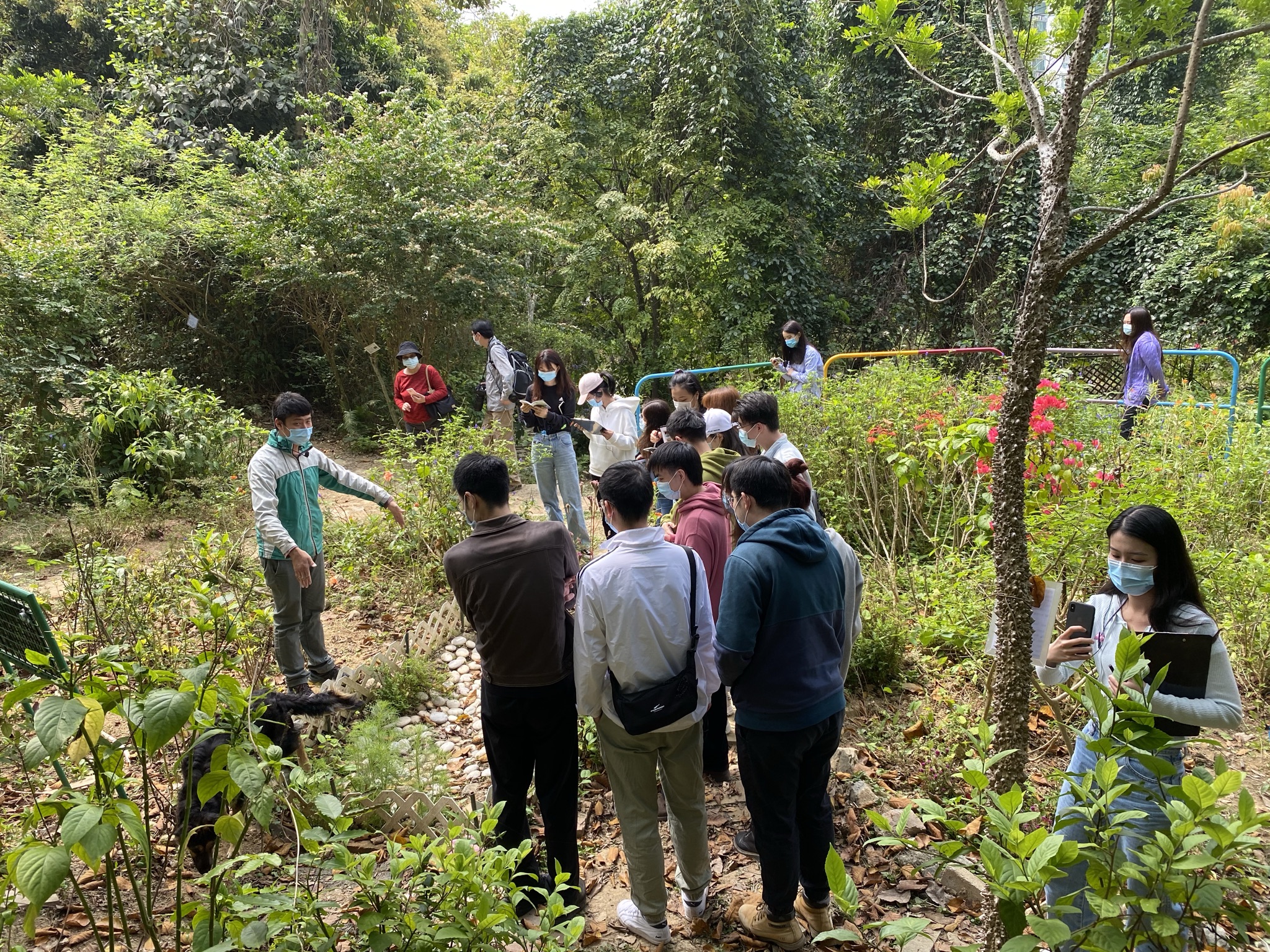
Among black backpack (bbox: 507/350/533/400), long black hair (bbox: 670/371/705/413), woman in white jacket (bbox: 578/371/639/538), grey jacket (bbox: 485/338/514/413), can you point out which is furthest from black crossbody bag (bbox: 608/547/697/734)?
grey jacket (bbox: 485/338/514/413)

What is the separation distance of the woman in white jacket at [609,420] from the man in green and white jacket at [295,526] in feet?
6.32

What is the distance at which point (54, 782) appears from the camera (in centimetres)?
366

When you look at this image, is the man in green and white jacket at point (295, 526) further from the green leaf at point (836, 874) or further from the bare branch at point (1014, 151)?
the green leaf at point (836, 874)

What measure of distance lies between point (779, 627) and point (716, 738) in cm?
129

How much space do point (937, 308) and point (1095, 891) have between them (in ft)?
46.8

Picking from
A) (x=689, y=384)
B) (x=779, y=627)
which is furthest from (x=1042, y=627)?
(x=689, y=384)

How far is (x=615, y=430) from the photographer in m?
5.95

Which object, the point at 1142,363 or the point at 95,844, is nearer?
the point at 95,844

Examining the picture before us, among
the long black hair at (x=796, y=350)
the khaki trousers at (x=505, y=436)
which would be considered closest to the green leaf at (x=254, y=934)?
the khaki trousers at (x=505, y=436)

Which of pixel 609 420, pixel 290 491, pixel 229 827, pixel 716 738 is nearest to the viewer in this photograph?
pixel 229 827

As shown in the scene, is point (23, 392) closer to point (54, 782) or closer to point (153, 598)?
point (153, 598)

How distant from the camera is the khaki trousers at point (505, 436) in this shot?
6488 mm

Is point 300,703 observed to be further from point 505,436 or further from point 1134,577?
point 505,436

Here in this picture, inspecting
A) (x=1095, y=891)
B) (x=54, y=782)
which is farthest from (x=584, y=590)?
(x=54, y=782)
